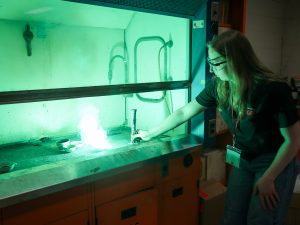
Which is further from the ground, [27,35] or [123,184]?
Answer: [27,35]

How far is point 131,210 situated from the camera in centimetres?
150

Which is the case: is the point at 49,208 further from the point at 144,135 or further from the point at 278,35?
the point at 278,35

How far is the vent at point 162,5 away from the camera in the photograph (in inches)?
56.3

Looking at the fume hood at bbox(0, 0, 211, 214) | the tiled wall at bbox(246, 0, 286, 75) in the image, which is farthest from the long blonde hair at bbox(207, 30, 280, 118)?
the tiled wall at bbox(246, 0, 286, 75)

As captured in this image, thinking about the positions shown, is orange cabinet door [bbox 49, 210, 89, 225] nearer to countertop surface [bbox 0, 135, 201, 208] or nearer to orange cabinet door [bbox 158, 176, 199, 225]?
countertop surface [bbox 0, 135, 201, 208]

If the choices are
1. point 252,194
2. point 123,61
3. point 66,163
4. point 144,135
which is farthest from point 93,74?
point 252,194

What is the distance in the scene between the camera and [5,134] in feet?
5.52

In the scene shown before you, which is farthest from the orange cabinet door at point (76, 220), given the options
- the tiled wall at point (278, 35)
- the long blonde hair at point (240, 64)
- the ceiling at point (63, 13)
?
the tiled wall at point (278, 35)

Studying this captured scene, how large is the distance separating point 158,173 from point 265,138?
23.1 inches

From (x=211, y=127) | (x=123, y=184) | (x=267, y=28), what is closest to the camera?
(x=123, y=184)

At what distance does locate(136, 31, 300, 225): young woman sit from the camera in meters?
1.32

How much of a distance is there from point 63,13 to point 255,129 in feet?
4.13

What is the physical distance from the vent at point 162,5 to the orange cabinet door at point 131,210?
945mm

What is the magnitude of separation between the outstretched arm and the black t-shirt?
0.66 feet
